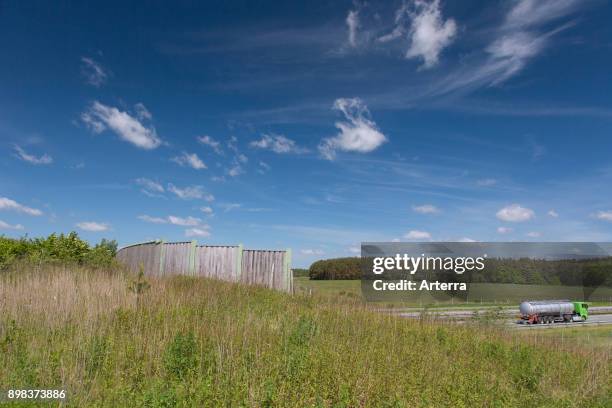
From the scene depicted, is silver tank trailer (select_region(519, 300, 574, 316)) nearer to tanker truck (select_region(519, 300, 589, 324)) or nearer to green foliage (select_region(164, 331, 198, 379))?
tanker truck (select_region(519, 300, 589, 324))

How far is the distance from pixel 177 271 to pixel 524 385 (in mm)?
13737

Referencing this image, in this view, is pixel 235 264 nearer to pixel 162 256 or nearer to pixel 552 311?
pixel 162 256

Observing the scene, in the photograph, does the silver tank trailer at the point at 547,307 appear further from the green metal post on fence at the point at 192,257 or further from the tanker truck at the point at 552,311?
the green metal post on fence at the point at 192,257

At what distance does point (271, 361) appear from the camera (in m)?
5.33

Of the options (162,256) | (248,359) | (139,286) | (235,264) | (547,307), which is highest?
(162,256)

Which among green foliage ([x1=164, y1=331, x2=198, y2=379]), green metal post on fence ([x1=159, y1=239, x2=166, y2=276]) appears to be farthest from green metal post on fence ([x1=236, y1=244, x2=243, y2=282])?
green foliage ([x1=164, y1=331, x2=198, y2=379])

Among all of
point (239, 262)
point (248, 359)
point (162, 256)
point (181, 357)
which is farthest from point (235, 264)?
point (181, 357)

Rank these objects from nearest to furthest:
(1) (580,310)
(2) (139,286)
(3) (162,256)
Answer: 1. (2) (139,286)
2. (3) (162,256)
3. (1) (580,310)

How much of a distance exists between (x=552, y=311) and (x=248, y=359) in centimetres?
2945

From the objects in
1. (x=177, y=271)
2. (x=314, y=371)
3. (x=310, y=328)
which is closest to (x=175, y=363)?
(x=314, y=371)

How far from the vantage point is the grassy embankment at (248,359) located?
4.40 m

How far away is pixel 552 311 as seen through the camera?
27391 mm

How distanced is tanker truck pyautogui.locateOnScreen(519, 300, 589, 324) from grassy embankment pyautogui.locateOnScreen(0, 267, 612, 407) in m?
20.4

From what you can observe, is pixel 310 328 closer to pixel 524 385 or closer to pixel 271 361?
pixel 271 361
